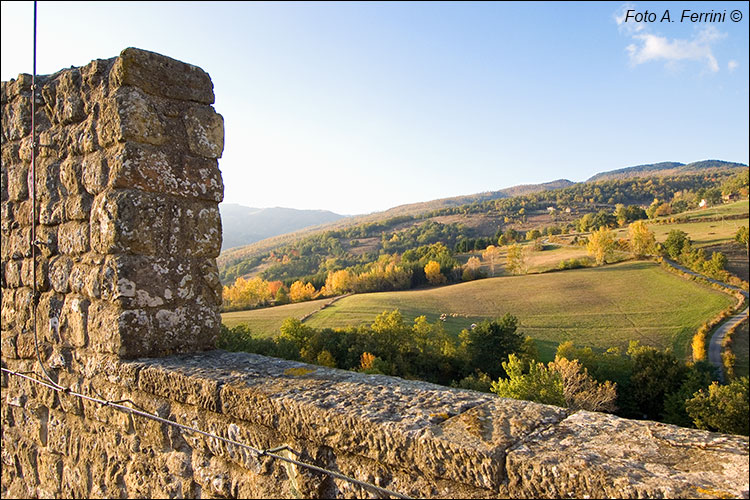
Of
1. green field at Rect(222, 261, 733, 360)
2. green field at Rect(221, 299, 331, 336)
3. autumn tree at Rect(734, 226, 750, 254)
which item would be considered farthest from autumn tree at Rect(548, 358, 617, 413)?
autumn tree at Rect(734, 226, 750, 254)

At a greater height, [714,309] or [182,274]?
[182,274]

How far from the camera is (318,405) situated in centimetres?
173

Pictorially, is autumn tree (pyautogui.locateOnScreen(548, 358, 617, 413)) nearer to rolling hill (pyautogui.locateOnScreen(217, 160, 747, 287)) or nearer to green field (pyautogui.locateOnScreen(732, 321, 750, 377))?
green field (pyautogui.locateOnScreen(732, 321, 750, 377))

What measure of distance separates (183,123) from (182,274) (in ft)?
2.89

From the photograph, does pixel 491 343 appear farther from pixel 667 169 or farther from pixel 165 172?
pixel 667 169

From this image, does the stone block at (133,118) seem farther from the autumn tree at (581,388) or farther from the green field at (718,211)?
the green field at (718,211)

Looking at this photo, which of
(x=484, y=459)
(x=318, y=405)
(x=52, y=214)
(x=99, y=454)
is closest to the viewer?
(x=484, y=459)

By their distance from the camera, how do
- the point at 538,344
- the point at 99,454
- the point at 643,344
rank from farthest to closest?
the point at 538,344, the point at 643,344, the point at 99,454

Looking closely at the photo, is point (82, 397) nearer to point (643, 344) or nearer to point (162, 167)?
point (162, 167)

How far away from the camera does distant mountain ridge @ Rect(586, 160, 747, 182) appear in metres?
47.7

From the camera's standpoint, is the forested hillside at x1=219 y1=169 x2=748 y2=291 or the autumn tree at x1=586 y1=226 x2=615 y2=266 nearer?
the autumn tree at x1=586 y1=226 x2=615 y2=266

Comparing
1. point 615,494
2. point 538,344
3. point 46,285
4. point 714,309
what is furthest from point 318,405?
point 714,309

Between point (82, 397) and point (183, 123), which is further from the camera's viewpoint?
point (183, 123)

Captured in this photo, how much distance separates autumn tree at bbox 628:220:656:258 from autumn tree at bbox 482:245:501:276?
7.68 metres
